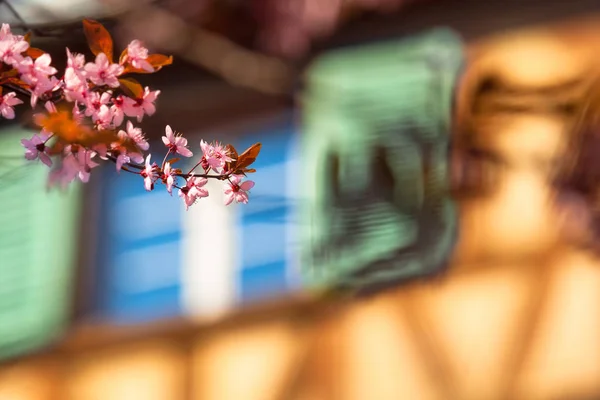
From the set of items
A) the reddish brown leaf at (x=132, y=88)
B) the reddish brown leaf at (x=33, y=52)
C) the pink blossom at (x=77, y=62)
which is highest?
the reddish brown leaf at (x=33, y=52)

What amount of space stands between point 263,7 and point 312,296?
1.90 m

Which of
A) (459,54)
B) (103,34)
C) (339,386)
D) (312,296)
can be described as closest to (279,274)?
(312,296)

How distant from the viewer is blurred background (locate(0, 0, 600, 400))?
5215 mm

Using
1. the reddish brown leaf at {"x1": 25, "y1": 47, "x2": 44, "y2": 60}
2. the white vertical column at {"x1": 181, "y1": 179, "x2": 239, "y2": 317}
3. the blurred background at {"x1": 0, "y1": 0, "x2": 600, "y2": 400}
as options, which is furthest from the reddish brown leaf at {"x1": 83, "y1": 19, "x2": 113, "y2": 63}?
the white vertical column at {"x1": 181, "y1": 179, "x2": 239, "y2": 317}

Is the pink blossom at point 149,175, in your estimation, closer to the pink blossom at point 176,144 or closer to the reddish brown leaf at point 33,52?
the pink blossom at point 176,144

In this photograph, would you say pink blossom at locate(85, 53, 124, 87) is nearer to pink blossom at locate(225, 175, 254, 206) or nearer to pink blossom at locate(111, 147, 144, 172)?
pink blossom at locate(111, 147, 144, 172)

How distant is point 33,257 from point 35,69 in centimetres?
461

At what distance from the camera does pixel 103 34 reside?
7.23 ft

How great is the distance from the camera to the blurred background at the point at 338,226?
5.21 m

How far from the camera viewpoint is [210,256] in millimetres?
6250

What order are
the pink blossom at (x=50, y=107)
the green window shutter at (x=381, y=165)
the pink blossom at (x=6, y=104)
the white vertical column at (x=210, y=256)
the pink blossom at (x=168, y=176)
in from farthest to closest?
the white vertical column at (x=210, y=256), the green window shutter at (x=381, y=165), the pink blossom at (x=168, y=176), the pink blossom at (x=6, y=104), the pink blossom at (x=50, y=107)

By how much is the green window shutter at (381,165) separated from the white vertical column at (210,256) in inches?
23.2

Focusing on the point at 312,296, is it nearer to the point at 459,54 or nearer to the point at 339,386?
the point at 339,386

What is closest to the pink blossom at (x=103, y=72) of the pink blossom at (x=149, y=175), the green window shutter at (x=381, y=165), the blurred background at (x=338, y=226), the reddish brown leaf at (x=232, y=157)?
the pink blossom at (x=149, y=175)
